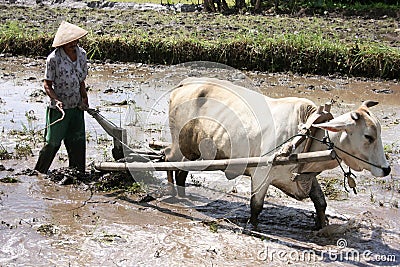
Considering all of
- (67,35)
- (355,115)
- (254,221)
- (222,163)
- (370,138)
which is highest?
(67,35)

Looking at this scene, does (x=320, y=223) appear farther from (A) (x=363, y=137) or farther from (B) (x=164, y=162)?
(B) (x=164, y=162)

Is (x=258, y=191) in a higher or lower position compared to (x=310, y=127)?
lower

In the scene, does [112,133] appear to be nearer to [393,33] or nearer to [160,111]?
[160,111]

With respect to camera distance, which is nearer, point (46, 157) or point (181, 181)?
point (181, 181)

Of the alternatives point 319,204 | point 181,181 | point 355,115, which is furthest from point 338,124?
point 181,181

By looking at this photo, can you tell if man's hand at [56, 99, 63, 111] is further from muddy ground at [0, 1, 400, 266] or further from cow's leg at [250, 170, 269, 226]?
cow's leg at [250, 170, 269, 226]

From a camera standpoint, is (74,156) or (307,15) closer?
(74,156)

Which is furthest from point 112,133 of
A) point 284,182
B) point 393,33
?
point 393,33

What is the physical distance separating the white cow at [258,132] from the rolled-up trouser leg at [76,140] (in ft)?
3.47

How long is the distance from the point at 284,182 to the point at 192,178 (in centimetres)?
168

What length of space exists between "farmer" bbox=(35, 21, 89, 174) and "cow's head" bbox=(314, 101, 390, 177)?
254 centimetres

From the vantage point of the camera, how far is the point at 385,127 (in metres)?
8.77

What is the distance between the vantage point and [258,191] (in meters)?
5.24

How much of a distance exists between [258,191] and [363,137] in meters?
1.00
